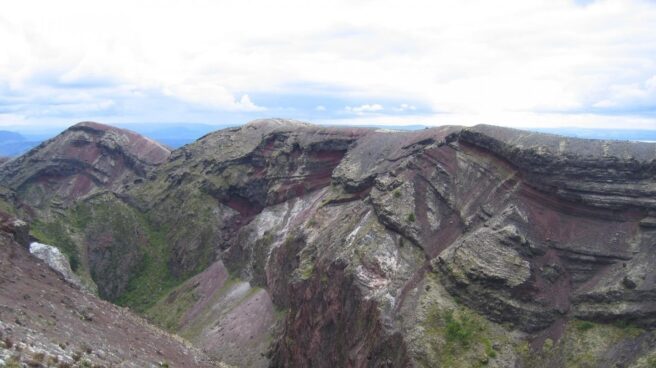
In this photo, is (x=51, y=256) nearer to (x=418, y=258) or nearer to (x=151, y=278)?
(x=151, y=278)

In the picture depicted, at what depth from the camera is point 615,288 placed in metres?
42.5

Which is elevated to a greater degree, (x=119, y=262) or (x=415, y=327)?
(x=415, y=327)

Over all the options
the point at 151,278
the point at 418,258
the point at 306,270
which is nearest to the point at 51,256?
the point at 306,270

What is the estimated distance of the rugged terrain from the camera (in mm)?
43406

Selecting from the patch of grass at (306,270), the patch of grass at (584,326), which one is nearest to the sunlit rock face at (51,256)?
the patch of grass at (306,270)

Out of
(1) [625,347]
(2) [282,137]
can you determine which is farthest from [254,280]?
(1) [625,347]

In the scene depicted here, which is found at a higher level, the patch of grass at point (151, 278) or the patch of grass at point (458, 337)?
the patch of grass at point (458, 337)

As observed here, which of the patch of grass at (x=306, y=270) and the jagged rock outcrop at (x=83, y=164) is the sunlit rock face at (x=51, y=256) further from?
the jagged rock outcrop at (x=83, y=164)

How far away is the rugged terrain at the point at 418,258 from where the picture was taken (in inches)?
1709

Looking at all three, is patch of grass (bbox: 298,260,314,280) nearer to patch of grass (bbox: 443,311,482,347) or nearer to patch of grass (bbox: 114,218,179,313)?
patch of grass (bbox: 443,311,482,347)

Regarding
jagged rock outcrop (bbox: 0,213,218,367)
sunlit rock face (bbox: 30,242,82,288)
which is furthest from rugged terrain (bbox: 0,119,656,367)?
jagged rock outcrop (bbox: 0,213,218,367)

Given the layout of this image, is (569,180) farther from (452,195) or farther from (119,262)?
(119,262)

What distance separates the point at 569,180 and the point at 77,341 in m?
38.9

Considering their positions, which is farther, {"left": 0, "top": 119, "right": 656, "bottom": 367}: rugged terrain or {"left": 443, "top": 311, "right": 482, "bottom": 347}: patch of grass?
{"left": 443, "top": 311, "right": 482, "bottom": 347}: patch of grass
